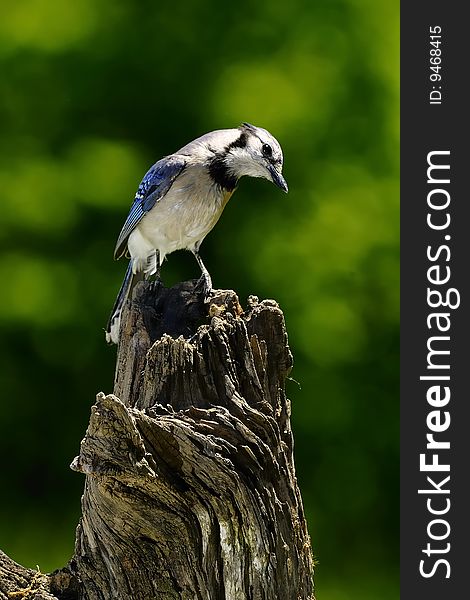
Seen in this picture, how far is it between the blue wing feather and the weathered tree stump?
1339 mm

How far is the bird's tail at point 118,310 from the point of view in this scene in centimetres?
473

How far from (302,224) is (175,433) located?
10.6 feet

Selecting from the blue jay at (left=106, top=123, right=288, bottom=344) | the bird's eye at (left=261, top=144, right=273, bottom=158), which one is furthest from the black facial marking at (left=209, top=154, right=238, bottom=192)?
the bird's eye at (left=261, top=144, right=273, bottom=158)

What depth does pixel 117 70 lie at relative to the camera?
6371 mm

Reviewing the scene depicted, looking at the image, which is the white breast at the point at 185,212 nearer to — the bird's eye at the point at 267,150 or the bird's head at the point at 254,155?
the bird's head at the point at 254,155

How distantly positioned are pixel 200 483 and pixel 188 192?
1.83 metres

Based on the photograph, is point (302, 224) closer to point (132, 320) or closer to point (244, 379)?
point (132, 320)

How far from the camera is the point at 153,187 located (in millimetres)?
4945

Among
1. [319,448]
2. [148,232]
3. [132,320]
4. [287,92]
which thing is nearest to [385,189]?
[287,92]

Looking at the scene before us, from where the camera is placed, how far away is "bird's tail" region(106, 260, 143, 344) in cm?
473

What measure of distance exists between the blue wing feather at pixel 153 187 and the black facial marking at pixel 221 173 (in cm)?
13

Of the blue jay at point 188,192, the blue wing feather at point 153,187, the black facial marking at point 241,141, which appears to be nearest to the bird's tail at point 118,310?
the blue jay at point 188,192

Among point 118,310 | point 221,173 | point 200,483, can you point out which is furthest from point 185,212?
point 200,483

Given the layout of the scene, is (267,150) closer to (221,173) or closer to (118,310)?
(221,173)
